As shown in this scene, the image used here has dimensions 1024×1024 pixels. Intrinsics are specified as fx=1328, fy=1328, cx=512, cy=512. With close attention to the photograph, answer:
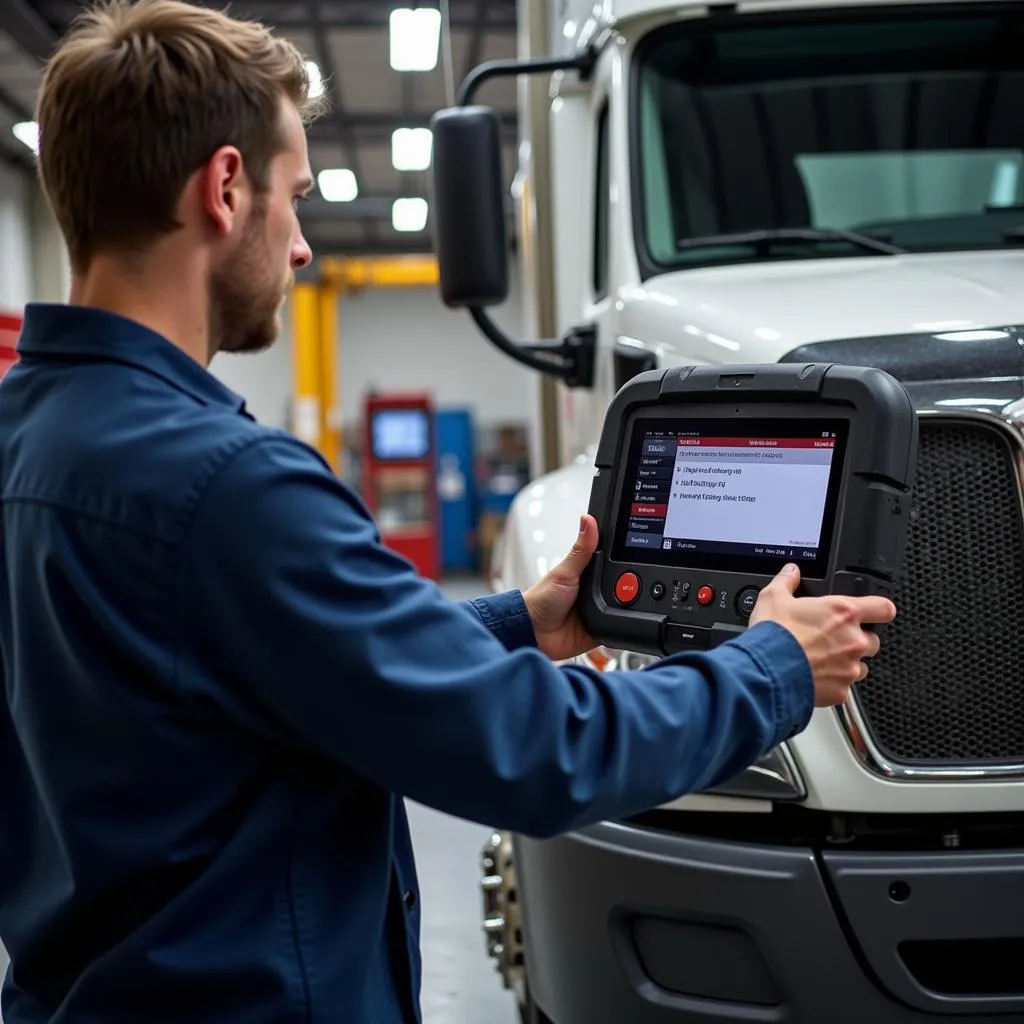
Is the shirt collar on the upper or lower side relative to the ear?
lower

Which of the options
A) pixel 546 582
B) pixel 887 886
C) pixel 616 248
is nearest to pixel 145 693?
pixel 546 582

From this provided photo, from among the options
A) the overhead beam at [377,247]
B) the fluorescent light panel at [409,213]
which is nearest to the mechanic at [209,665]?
the fluorescent light panel at [409,213]

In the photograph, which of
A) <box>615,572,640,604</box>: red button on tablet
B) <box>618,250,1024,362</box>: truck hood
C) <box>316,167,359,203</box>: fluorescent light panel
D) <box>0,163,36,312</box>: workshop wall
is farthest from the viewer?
<box>316,167,359,203</box>: fluorescent light panel

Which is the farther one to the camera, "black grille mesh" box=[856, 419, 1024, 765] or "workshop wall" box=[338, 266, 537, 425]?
"workshop wall" box=[338, 266, 537, 425]

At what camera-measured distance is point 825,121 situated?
311 cm

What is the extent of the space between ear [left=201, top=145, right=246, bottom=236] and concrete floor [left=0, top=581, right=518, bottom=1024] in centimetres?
269

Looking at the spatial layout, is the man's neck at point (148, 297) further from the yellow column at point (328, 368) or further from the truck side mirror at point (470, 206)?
the yellow column at point (328, 368)

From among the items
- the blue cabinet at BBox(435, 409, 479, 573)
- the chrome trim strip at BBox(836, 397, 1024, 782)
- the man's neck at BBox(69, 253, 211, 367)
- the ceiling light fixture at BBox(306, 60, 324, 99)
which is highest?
the ceiling light fixture at BBox(306, 60, 324, 99)

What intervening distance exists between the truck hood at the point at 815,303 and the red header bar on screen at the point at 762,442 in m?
0.61

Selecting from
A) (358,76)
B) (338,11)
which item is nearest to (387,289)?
(358,76)

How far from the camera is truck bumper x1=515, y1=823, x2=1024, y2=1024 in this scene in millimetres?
2047

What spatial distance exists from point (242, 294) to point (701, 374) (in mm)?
→ 696

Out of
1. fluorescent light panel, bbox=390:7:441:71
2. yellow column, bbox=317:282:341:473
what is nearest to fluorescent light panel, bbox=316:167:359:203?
yellow column, bbox=317:282:341:473

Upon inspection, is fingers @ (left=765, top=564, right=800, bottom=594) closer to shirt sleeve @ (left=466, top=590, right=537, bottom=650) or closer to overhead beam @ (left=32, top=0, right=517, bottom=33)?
shirt sleeve @ (left=466, top=590, right=537, bottom=650)
